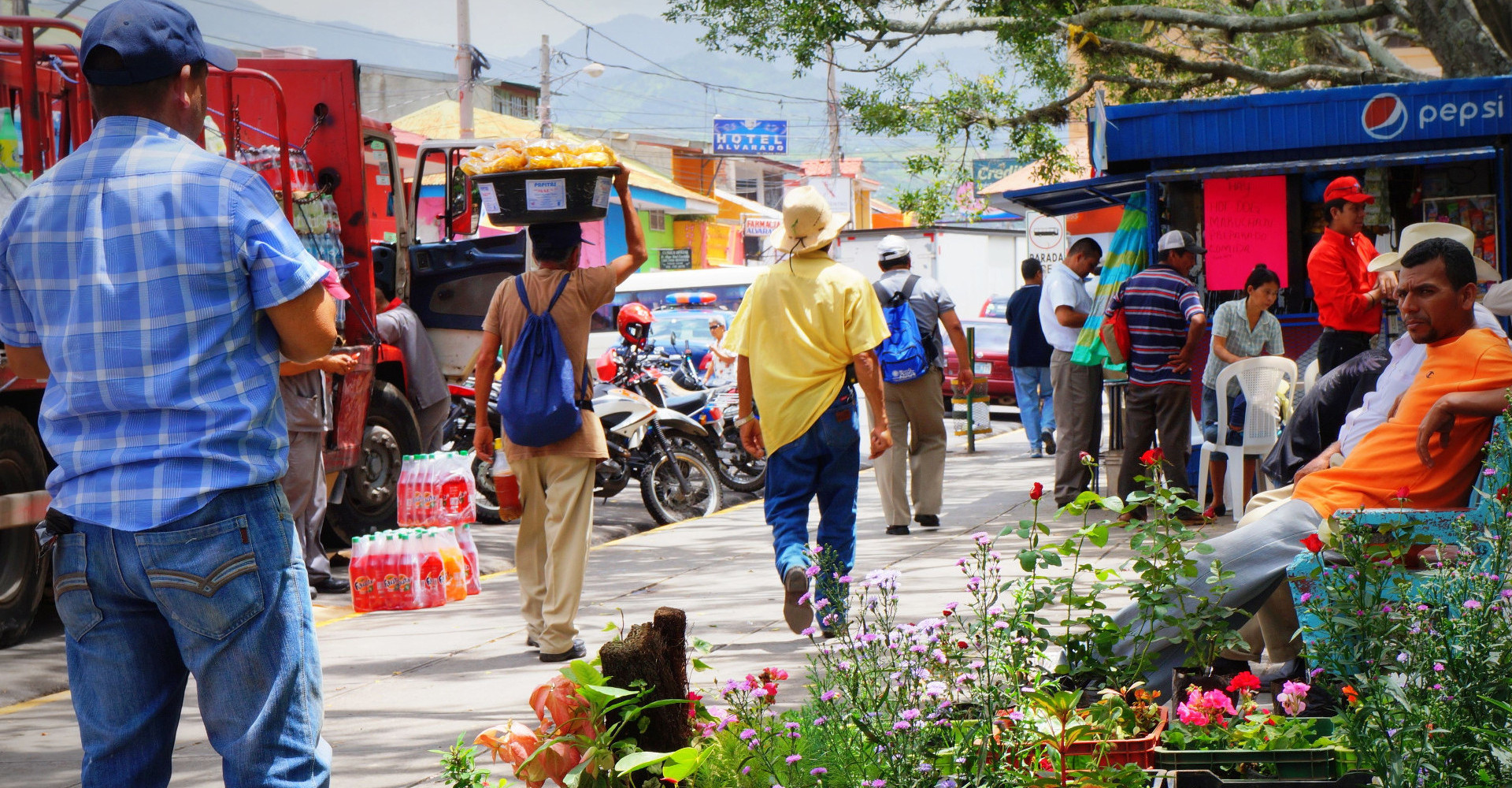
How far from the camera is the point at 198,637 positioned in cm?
254

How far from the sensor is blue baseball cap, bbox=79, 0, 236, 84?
8.42ft

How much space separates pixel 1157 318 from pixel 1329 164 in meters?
1.95

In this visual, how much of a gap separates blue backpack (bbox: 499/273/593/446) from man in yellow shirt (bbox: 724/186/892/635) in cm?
72

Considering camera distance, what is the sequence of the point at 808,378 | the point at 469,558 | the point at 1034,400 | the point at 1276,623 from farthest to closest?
the point at 1034,400
the point at 469,558
the point at 808,378
the point at 1276,623

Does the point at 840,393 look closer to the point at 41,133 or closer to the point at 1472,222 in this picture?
the point at 41,133

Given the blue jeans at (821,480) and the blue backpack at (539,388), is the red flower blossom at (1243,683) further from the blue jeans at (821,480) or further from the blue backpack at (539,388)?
the blue backpack at (539,388)

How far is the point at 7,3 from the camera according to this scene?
17812 millimetres

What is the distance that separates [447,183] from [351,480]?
9.00 ft

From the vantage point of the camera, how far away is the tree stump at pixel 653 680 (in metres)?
3.09

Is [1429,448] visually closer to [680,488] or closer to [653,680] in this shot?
[653,680]

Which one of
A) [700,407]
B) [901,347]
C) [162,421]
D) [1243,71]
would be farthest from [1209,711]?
[1243,71]

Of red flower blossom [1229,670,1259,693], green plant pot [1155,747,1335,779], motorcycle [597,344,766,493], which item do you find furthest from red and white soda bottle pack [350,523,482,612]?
green plant pot [1155,747,1335,779]

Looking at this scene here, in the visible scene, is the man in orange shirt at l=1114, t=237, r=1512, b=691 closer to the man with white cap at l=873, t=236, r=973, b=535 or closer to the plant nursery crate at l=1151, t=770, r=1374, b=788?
the plant nursery crate at l=1151, t=770, r=1374, b=788

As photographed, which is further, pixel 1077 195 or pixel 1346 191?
pixel 1077 195
